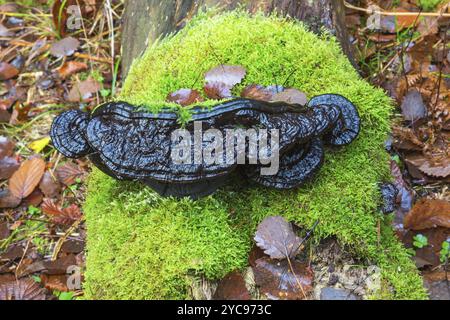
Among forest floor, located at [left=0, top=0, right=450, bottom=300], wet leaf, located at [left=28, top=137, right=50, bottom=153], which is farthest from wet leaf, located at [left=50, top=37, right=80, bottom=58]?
wet leaf, located at [left=28, top=137, right=50, bottom=153]

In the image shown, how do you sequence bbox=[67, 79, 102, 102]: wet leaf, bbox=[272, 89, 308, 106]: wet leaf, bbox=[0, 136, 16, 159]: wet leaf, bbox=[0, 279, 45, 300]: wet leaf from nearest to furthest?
bbox=[272, 89, 308, 106]: wet leaf
bbox=[0, 279, 45, 300]: wet leaf
bbox=[0, 136, 16, 159]: wet leaf
bbox=[67, 79, 102, 102]: wet leaf

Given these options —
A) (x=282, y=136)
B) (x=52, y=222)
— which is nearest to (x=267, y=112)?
(x=282, y=136)

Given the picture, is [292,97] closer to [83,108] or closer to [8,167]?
[83,108]

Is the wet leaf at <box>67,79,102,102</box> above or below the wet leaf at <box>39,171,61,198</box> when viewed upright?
above

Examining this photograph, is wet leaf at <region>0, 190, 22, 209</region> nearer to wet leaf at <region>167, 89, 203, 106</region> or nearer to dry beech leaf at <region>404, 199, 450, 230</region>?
wet leaf at <region>167, 89, 203, 106</region>

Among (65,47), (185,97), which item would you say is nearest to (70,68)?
(65,47)

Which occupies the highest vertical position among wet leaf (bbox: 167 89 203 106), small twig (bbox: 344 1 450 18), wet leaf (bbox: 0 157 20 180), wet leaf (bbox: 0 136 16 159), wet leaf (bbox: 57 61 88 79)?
small twig (bbox: 344 1 450 18)

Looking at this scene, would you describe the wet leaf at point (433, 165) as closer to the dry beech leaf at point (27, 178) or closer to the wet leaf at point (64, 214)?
the wet leaf at point (64, 214)
